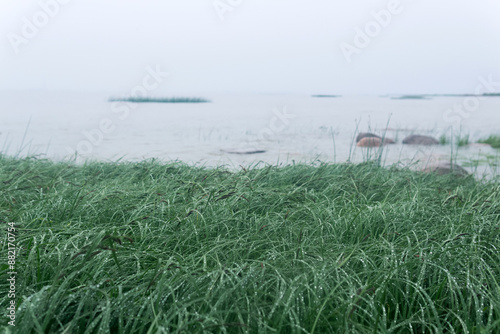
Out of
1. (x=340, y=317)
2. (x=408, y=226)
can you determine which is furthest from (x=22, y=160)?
(x=340, y=317)

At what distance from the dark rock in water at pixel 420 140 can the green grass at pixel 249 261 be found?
4.18 m

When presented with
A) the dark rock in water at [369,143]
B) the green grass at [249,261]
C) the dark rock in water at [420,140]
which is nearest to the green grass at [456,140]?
the dark rock in water at [420,140]

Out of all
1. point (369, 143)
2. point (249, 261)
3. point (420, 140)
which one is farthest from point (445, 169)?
point (249, 261)

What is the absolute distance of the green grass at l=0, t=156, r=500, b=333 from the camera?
143 cm

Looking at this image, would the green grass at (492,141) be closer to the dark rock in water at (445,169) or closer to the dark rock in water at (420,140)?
the dark rock in water at (420,140)

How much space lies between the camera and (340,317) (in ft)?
4.85

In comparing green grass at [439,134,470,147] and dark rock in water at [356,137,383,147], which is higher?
dark rock in water at [356,137,383,147]

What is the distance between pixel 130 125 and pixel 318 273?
276 inches

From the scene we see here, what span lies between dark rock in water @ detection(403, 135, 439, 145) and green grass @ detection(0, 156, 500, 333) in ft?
13.7

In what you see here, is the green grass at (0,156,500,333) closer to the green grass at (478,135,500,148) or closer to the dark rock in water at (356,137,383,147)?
the dark rock in water at (356,137,383,147)

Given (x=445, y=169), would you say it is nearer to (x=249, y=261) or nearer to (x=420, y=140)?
(x=420, y=140)

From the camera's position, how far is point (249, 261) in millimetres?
2016

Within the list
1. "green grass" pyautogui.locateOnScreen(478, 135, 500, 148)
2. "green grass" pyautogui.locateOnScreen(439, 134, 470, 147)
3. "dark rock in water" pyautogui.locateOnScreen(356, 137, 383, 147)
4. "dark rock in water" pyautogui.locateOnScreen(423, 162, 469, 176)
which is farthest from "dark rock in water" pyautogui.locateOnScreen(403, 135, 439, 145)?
"dark rock in water" pyautogui.locateOnScreen(423, 162, 469, 176)

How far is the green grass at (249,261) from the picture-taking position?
4.70 ft
